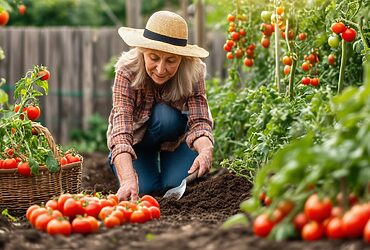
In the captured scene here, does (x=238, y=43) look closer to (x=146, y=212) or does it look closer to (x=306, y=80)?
(x=306, y=80)

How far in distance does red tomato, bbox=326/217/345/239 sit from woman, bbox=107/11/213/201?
6.83ft

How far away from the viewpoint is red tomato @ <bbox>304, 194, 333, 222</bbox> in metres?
3.25

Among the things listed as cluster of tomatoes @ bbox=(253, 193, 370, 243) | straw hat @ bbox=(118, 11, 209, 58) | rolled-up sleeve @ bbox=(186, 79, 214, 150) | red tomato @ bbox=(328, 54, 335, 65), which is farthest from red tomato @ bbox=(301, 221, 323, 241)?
red tomato @ bbox=(328, 54, 335, 65)

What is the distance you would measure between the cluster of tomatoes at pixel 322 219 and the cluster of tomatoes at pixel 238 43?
3.41m

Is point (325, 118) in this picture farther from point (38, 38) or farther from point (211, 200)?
point (38, 38)

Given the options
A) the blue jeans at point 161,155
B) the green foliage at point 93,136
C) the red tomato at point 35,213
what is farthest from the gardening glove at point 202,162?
the green foliage at point 93,136

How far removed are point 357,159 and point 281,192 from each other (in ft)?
1.49

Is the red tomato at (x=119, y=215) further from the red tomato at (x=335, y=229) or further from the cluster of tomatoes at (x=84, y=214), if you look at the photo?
the red tomato at (x=335, y=229)

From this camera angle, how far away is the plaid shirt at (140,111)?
558 cm

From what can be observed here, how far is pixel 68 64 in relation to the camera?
36.9ft

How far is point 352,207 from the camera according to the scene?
129 inches

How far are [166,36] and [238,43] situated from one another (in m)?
1.30

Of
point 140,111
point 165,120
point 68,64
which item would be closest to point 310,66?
point 165,120

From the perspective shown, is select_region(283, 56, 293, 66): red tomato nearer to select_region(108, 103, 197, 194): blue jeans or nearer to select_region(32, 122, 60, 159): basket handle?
select_region(108, 103, 197, 194): blue jeans
